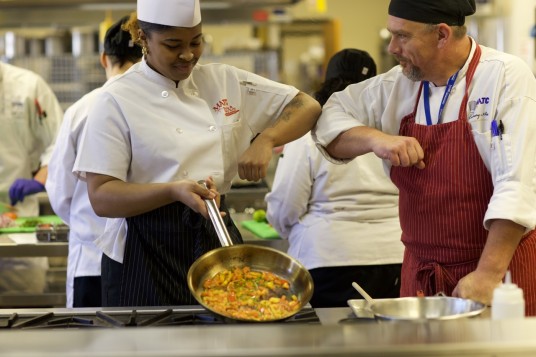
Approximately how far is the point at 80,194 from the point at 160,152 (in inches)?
46.1

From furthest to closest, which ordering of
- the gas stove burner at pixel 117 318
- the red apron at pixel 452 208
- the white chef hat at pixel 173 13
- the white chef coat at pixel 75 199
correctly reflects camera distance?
the white chef coat at pixel 75 199
the white chef hat at pixel 173 13
the red apron at pixel 452 208
the gas stove burner at pixel 117 318

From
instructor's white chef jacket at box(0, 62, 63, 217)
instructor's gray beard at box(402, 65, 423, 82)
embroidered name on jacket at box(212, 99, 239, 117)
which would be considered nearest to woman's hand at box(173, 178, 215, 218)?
embroidered name on jacket at box(212, 99, 239, 117)

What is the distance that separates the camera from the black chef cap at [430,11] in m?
2.51

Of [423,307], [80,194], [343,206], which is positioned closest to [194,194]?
[423,307]

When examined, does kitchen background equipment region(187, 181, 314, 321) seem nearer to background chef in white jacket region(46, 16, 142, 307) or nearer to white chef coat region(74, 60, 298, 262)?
white chef coat region(74, 60, 298, 262)

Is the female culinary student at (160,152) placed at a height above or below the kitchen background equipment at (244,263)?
above

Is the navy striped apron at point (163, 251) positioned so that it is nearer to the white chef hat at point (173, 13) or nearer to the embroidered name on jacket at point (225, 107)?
the embroidered name on jacket at point (225, 107)

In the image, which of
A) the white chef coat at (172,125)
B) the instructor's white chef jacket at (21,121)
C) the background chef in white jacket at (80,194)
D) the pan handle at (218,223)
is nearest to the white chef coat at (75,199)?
the background chef in white jacket at (80,194)

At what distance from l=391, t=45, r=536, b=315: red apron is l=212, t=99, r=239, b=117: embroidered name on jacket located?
0.54 m

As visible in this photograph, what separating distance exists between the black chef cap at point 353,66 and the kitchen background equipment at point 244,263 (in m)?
→ 1.55

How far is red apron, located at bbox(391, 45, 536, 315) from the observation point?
8.19 feet

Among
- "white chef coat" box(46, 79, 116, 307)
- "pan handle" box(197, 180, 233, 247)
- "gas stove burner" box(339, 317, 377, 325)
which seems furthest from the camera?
"white chef coat" box(46, 79, 116, 307)

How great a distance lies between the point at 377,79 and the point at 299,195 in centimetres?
125

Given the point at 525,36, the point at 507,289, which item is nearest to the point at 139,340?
the point at 507,289
